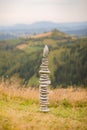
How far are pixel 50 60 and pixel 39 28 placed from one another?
48.4 meters

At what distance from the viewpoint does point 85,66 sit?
342 feet

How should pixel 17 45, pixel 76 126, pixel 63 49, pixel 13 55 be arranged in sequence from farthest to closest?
pixel 17 45, pixel 13 55, pixel 63 49, pixel 76 126

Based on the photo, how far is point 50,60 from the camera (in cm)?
12056

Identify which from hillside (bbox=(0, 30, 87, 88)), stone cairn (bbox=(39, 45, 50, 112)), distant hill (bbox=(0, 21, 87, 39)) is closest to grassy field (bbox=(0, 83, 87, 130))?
stone cairn (bbox=(39, 45, 50, 112))

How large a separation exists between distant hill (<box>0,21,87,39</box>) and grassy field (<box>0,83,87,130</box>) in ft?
303

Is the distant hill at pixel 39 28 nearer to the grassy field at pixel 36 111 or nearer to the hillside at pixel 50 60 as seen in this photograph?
the hillside at pixel 50 60

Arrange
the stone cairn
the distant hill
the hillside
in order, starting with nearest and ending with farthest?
the stone cairn, the hillside, the distant hill

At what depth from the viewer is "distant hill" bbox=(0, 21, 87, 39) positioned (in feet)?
380

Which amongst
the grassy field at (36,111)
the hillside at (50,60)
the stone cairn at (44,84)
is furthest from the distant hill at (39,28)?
the stone cairn at (44,84)

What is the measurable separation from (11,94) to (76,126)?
4186mm

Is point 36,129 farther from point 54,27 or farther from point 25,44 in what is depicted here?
point 54,27

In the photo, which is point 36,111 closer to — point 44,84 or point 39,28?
point 44,84

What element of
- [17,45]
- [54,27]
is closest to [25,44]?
[17,45]

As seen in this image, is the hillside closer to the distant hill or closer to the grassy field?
the distant hill
